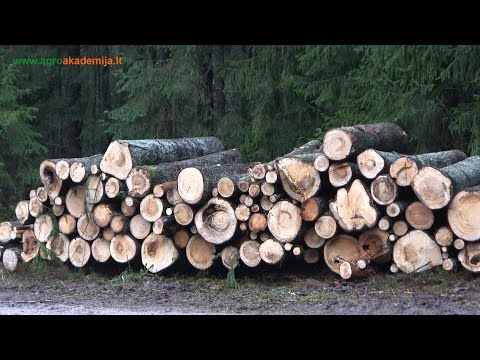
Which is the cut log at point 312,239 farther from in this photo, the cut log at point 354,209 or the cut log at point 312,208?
the cut log at point 354,209

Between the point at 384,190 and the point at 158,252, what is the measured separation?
3.32m

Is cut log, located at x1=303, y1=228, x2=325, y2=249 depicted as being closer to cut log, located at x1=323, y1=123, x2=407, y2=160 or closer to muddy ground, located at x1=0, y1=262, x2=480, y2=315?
muddy ground, located at x1=0, y1=262, x2=480, y2=315

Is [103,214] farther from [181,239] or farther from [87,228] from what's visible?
[181,239]

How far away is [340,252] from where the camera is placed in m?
10.0

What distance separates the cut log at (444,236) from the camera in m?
9.23

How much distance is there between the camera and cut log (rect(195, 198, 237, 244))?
398 inches

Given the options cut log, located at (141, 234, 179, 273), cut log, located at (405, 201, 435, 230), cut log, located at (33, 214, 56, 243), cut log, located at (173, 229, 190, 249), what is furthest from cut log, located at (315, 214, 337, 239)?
cut log, located at (33, 214, 56, 243)

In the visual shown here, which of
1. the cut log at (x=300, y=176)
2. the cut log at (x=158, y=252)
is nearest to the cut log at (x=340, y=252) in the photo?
the cut log at (x=300, y=176)

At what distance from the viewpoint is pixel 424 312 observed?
785 centimetres

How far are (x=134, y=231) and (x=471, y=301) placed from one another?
4.79 m

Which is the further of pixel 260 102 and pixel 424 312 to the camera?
pixel 260 102

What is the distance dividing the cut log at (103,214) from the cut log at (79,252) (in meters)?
0.51
